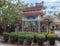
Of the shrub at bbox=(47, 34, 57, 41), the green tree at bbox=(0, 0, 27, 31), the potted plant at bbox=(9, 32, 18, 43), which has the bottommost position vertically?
the potted plant at bbox=(9, 32, 18, 43)

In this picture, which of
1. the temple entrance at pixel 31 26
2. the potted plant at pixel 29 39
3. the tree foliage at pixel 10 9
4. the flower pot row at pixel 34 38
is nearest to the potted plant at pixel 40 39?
the flower pot row at pixel 34 38

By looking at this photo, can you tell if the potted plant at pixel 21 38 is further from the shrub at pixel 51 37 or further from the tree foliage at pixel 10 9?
the shrub at pixel 51 37

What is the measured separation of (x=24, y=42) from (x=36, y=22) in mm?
7306

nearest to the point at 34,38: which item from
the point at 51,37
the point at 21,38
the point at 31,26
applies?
the point at 21,38

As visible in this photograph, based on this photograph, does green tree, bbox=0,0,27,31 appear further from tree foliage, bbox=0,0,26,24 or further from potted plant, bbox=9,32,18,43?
potted plant, bbox=9,32,18,43

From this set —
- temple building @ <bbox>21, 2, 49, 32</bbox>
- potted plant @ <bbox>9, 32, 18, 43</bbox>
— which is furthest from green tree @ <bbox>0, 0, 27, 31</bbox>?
temple building @ <bbox>21, 2, 49, 32</bbox>

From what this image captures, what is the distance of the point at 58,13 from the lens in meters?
26.0

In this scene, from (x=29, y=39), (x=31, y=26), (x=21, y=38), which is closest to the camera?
(x=29, y=39)

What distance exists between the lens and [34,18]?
1833 centimetres

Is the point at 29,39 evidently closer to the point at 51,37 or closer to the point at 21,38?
the point at 21,38

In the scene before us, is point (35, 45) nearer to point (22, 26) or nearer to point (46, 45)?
point (46, 45)

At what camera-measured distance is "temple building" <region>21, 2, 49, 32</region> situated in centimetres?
1805

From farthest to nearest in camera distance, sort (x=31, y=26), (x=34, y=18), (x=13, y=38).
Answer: (x=31, y=26) → (x=34, y=18) → (x=13, y=38)

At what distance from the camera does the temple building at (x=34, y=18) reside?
18.0 meters
